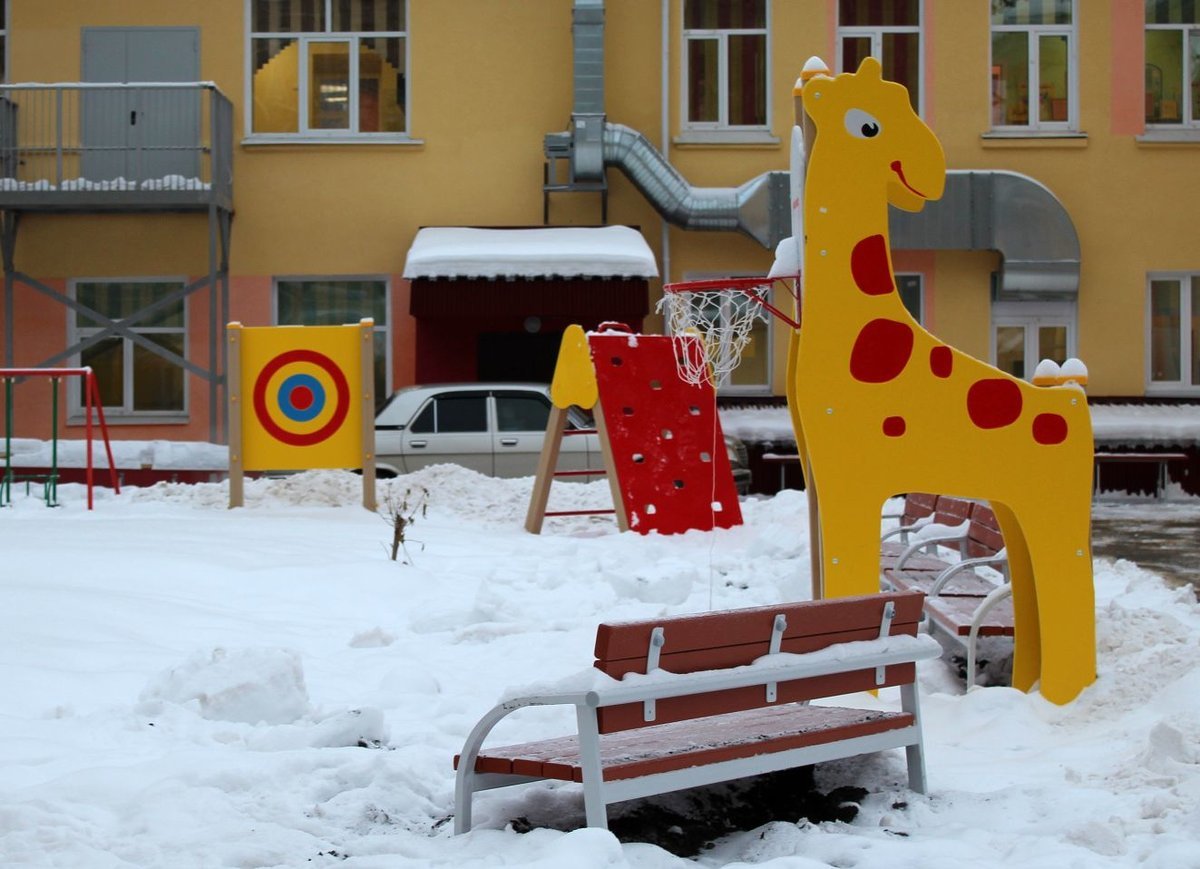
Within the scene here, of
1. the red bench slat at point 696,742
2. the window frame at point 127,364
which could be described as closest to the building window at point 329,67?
the window frame at point 127,364

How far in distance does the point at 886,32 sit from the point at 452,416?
29.6ft

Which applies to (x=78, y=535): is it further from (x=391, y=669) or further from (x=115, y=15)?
(x=115, y=15)

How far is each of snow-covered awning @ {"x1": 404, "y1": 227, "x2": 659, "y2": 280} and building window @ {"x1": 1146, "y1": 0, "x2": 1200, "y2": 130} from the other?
7.78 m

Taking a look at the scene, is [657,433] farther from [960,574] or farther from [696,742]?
[696,742]

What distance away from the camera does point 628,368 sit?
1201 centimetres

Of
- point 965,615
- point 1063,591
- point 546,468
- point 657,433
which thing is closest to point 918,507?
point 657,433

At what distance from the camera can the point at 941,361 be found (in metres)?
6.36

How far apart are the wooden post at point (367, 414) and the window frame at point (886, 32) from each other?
34.1 ft

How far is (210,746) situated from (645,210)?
50.7ft

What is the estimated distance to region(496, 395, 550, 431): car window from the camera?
616 inches

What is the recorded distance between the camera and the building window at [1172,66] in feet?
67.0

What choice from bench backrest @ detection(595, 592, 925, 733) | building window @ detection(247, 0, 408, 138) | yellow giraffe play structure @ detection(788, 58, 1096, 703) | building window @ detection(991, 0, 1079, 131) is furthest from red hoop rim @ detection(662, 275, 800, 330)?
building window @ detection(991, 0, 1079, 131)

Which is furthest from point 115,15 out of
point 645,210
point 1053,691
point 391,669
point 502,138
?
point 1053,691

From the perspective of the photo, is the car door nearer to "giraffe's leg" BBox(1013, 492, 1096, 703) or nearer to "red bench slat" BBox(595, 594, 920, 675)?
"giraffe's leg" BBox(1013, 492, 1096, 703)
